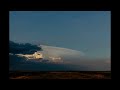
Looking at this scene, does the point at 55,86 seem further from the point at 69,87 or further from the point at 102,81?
the point at 102,81

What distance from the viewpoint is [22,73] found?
2742mm

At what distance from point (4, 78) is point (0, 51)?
309 millimetres

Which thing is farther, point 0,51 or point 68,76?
point 68,76

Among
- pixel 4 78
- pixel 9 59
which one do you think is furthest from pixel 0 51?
pixel 4 78

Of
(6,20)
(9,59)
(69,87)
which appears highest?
(6,20)

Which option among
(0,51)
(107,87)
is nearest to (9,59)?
(0,51)
